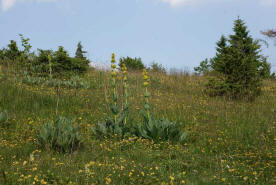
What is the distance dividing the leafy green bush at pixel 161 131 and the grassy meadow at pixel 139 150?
0.77 feet

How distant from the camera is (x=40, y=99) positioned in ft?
29.5

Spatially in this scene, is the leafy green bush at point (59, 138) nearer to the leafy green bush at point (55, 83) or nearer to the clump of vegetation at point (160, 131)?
the clump of vegetation at point (160, 131)

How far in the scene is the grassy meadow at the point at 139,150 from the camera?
4.02 m

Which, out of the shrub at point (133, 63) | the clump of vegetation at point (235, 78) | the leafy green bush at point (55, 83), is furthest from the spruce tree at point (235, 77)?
the shrub at point (133, 63)

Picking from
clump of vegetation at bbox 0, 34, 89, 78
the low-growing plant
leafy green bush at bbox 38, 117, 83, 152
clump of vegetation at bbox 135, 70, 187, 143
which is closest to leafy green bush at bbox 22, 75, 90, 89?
clump of vegetation at bbox 0, 34, 89, 78

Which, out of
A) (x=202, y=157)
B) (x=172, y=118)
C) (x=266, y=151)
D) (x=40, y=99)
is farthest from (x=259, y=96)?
(x=40, y=99)

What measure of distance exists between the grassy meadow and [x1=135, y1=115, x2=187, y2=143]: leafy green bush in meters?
0.23

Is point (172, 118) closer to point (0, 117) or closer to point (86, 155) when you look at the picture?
point (86, 155)

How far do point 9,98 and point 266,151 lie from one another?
24.5 feet

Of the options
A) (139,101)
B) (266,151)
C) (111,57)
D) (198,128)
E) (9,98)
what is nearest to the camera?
(266,151)

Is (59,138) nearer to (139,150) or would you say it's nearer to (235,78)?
(139,150)

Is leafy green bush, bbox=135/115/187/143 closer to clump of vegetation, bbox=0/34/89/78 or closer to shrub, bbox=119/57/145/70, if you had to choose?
clump of vegetation, bbox=0/34/89/78

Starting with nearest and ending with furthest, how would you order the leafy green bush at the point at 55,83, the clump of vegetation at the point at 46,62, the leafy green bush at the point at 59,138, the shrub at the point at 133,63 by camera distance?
1. the leafy green bush at the point at 59,138
2. the leafy green bush at the point at 55,83
3. the clump of vegetation at the point at 46,62
4. the shrub at the point at 133,63

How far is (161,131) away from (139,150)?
951 millimetres
